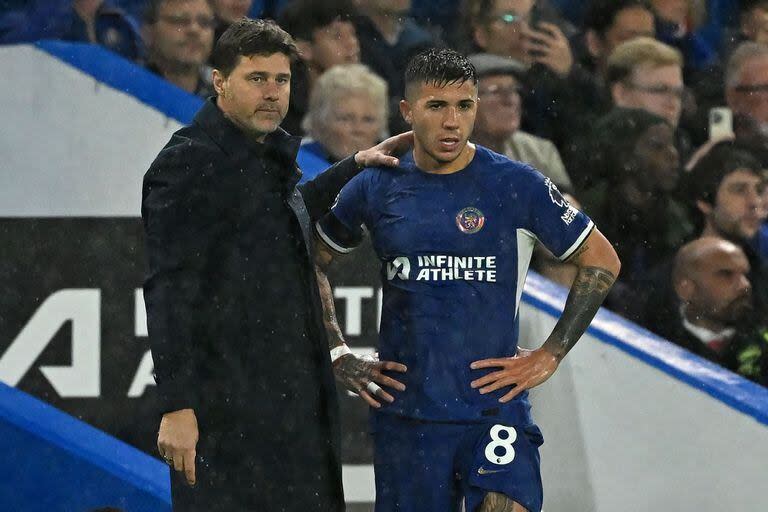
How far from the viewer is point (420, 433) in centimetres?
485

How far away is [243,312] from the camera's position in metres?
4.54

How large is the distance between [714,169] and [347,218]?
138 inches

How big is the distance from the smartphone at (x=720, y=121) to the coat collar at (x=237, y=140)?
Result: 14.2 ft

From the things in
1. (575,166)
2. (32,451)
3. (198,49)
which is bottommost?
(32,451)

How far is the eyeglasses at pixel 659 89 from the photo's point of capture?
818 cm

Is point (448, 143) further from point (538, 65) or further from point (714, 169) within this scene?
point (714, 169)

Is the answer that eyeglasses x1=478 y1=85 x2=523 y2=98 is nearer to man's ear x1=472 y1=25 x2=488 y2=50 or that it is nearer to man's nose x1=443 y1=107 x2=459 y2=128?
man's ear x1=472 y1=25 x2=488 y2=50

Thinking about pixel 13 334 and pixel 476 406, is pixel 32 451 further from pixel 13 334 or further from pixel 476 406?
pixel 476 406

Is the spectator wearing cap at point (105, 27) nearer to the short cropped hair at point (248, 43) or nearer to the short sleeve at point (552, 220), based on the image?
the short cropped hair at point (248, 43)

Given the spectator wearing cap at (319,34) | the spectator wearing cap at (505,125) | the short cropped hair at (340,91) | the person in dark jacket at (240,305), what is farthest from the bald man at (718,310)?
the person in dark jacket at (240,305)

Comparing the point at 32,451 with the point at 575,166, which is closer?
the point at 32,451

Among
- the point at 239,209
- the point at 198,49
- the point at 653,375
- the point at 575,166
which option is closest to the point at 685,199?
the point at 575,166

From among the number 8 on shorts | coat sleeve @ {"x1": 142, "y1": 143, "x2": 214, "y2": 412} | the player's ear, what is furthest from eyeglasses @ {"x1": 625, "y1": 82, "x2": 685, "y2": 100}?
coat sleeve @ {"x1": 142, "y1": 143, "x2": 214, "y2": 412}

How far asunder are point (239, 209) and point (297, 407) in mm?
646
